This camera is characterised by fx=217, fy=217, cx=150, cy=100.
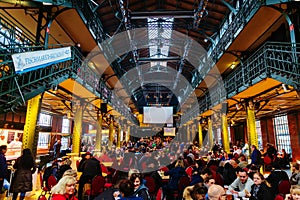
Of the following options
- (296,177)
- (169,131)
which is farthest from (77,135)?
(169,131)

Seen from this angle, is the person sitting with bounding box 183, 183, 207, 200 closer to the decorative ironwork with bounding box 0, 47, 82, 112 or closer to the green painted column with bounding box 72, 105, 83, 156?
the decorative ironwork with bounding box 0, 47, 82, 112

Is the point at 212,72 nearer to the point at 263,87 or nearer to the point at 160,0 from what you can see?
the point at 160,0

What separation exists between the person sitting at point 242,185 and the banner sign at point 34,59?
5.97m

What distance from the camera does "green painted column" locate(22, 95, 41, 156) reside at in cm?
738

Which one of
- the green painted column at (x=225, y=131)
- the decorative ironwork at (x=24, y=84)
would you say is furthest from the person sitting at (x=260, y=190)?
the green painted column at (x=225, y=131)

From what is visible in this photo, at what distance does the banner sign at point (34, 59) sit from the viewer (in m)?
5.38

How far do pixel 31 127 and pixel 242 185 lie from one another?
269 inches

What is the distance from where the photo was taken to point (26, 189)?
20.9ft

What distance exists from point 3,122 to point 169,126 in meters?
28.6

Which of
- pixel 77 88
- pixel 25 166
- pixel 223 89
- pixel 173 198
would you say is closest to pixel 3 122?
pixel 77 88

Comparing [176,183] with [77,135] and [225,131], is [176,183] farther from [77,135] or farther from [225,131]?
[225,131]

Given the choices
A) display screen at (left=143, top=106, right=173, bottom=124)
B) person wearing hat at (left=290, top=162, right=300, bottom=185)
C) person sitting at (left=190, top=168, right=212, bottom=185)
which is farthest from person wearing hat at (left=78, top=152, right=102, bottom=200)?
display screen at (left=143, top=106, right=173, bottom=124)

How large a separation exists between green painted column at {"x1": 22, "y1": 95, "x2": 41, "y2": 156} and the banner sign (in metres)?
1.79

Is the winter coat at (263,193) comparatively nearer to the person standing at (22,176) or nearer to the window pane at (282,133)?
the person standing at (22,176)
